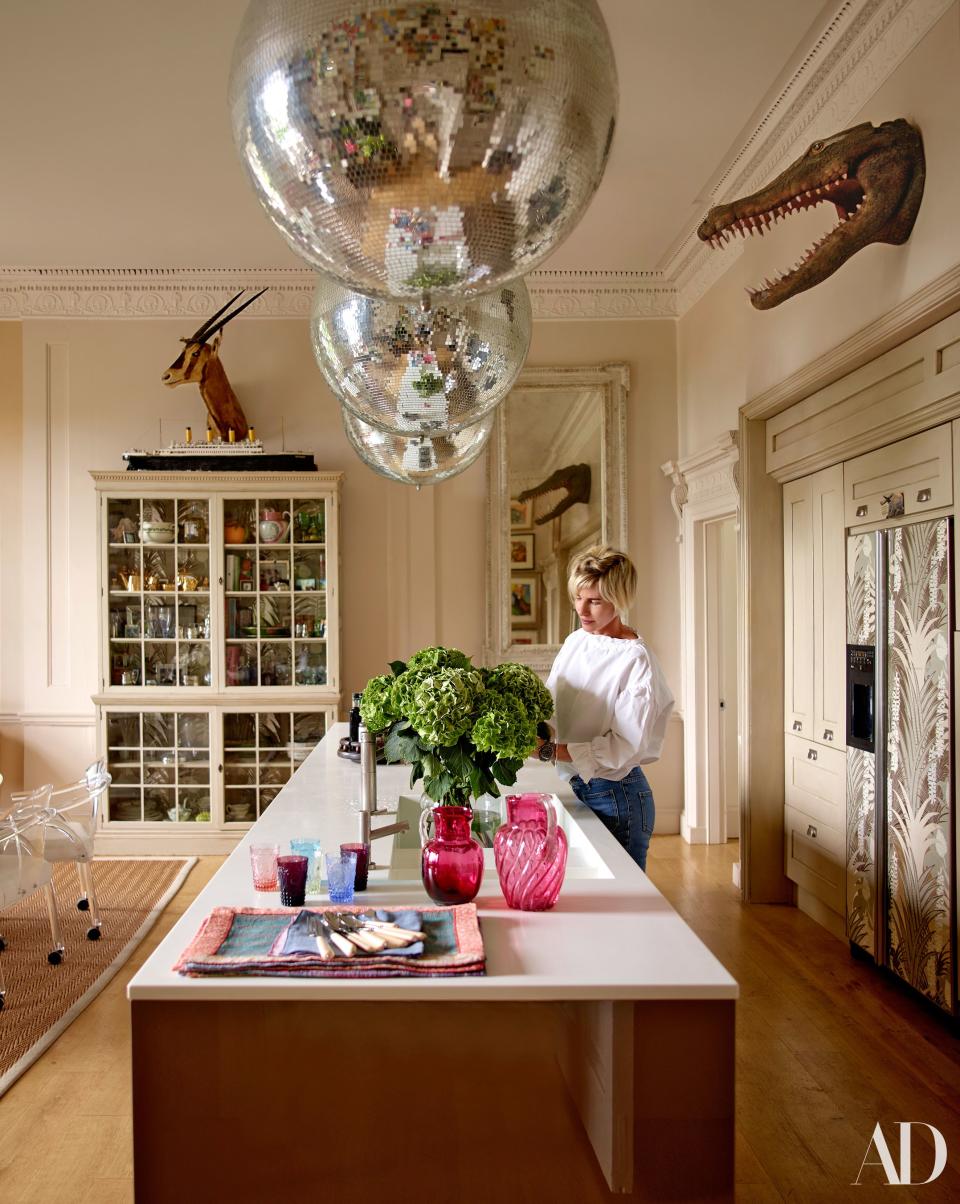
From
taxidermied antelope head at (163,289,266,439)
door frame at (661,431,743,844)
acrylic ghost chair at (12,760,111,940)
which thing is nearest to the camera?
acrylic ghost chair at (12,760,111,940)

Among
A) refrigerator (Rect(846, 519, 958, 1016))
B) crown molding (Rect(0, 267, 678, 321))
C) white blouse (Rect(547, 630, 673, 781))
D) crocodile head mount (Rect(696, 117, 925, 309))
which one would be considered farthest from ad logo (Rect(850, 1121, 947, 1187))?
crown molding (Rect(0, 267, 678, 321))

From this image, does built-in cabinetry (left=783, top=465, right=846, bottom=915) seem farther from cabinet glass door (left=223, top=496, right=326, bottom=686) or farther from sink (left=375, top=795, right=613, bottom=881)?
cabinet glass door (left=223, top=496, right=326, bottom=686)

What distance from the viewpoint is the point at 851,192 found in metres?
3.10

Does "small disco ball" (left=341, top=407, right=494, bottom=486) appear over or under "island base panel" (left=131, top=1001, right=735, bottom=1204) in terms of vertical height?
over

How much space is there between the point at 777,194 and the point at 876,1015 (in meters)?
2.76

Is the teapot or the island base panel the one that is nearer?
the island base panel

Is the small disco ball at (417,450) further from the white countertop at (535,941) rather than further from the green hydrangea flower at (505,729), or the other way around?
the white countertop at (535,941)

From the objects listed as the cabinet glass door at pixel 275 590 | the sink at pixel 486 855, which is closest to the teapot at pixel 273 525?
the cabinet glass door at pixel 275 590

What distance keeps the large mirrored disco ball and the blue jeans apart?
1.90 metres

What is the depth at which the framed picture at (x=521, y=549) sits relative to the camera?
5.80 meters

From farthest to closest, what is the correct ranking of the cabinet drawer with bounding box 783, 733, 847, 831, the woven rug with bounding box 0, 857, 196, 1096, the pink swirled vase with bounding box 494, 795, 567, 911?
1. the cabinet drawer with bounding box 783, 733, 847, 831
2. the woven rug with bounding box 0, 857, 196, 1096
3. the pink swirled vase with bounding box 494, 795, 567, 911

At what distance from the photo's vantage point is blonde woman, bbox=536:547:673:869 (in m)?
2.68

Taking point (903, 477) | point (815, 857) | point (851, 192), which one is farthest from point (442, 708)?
point (815, 857)

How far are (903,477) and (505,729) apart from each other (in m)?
1.99
